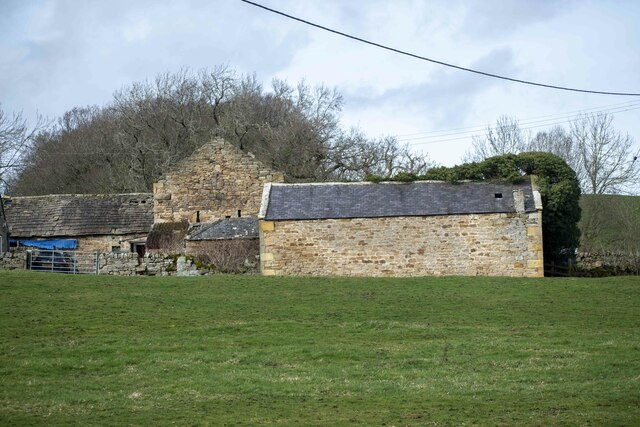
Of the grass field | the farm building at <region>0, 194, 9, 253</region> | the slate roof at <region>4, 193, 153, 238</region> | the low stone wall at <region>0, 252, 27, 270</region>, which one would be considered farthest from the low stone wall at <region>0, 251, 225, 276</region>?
the slate roof at <region>4, 193, 153, 238</region>

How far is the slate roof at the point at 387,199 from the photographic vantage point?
38500 mm

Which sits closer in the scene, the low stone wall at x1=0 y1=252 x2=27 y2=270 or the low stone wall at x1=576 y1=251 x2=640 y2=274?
the low stone wall at x1=0 y1=252 x2=27 y2=270

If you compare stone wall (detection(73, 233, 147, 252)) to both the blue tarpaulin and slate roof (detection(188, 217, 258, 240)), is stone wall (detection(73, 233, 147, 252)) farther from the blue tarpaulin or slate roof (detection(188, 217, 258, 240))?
slate roof (detection(188, 217, 258, 240))

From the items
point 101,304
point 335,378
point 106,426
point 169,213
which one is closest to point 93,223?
point 169,213

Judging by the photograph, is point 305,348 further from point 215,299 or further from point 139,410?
point 215,299

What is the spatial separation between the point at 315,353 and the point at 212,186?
28146 mm

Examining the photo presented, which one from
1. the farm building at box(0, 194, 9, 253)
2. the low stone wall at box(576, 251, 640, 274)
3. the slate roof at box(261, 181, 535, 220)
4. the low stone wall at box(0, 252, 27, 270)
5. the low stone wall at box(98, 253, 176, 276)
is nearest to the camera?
the slate roof at box(261, 181, 535, 220)

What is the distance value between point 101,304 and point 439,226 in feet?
49.8

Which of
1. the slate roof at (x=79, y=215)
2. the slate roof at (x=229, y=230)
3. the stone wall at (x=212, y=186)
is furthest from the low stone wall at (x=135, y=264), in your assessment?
the slate roof at (x=79, y=215)

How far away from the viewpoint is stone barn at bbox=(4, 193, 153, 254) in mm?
48906

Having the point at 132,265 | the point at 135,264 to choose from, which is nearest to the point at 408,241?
the point at 135,264

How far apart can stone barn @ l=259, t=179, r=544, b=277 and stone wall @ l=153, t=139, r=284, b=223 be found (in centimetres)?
959

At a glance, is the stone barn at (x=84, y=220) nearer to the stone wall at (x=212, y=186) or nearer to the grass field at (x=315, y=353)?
the stone wall at (x=212, y=186)

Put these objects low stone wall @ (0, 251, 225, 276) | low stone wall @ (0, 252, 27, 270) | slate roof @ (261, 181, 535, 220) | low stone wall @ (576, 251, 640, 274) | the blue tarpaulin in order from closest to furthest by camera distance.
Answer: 1. slate roof @ (261, 181, 535, 220)
2. low stone wall @ (0, 251, 225, 276)
3. low stone wall @ (0, 252, 27, 270)
4. low stone wall @ (576, 251, 640, 274)
5. the blue tarpaulin
